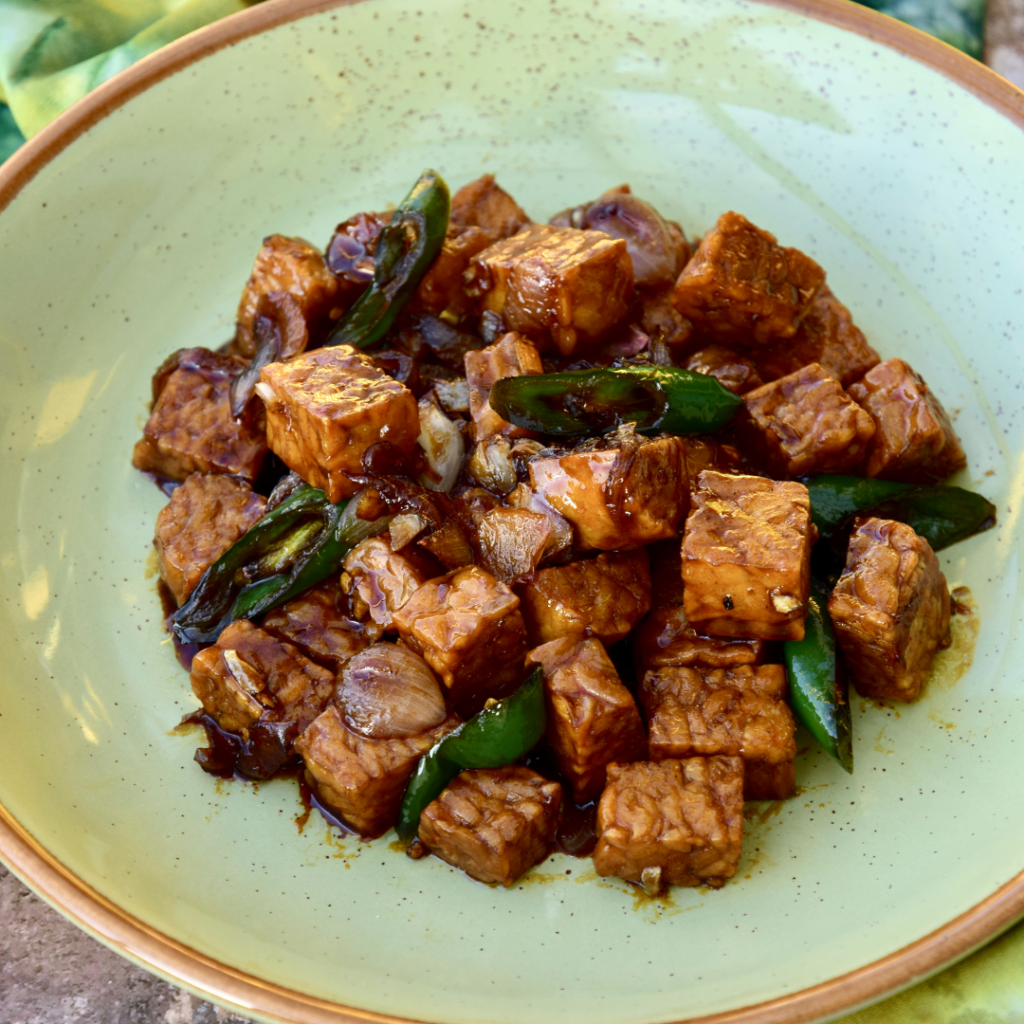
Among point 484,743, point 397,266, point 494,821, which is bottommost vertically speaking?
point 494,821

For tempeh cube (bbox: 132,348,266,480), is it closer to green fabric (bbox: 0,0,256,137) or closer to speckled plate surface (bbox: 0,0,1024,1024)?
speckled plate surface (bbox: 0,0,1024,1024)

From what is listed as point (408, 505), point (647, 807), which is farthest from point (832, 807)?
point (408, 505)

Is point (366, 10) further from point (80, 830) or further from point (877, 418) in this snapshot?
point (80, 830)

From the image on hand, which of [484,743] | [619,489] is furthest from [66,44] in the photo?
[484,743]

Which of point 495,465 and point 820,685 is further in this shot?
point 495,465

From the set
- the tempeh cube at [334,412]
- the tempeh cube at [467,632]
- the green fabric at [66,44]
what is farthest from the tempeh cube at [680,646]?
the green fabric at [66,44]

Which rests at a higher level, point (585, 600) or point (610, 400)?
point (610, 400)

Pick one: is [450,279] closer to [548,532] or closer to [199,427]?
[199,427]

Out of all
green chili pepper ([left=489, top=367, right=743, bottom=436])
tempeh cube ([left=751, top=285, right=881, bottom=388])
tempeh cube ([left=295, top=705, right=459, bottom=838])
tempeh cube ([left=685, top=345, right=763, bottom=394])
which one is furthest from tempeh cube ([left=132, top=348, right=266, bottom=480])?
tempeh cube ([left=751, top=285, right=881, bottom=388])
